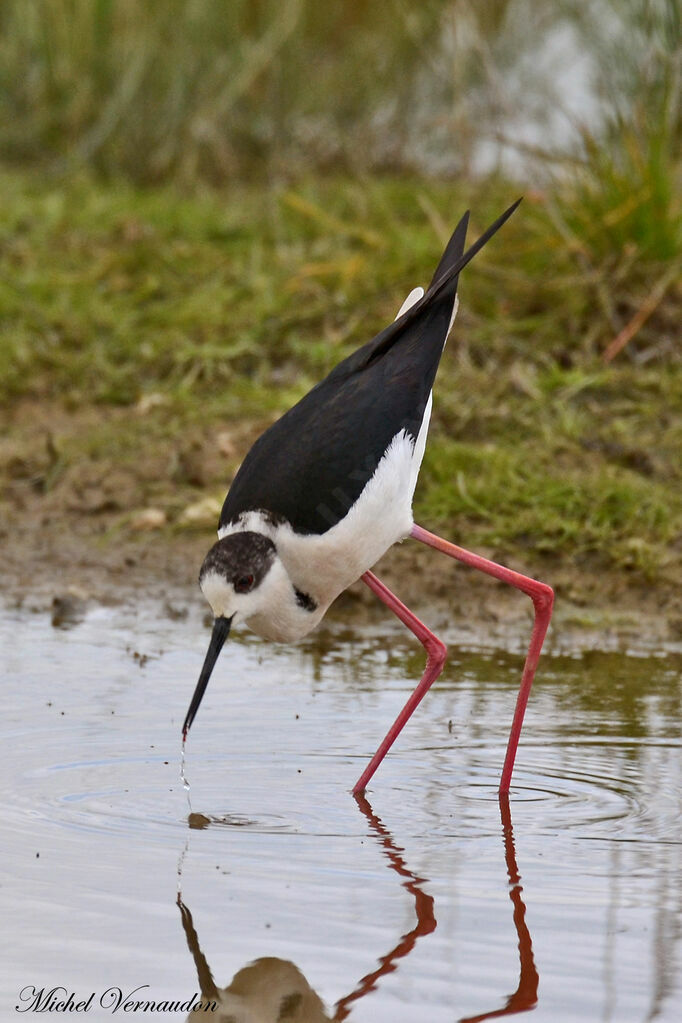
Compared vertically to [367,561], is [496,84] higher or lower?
higher

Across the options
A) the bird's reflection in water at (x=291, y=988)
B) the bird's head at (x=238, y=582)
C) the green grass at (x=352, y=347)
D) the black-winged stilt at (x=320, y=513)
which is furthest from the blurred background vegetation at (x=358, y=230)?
the bird's reflection in water at (x=291, y=988)

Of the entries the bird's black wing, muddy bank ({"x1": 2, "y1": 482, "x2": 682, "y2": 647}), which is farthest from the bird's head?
muddy bank ({"x1": 2, "y1": 482, "x2": 682, "y2": 647})

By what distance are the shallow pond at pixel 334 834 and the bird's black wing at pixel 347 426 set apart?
A: 2.02ft

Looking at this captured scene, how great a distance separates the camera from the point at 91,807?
3420mm

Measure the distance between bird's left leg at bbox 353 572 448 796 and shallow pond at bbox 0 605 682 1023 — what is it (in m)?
0.06

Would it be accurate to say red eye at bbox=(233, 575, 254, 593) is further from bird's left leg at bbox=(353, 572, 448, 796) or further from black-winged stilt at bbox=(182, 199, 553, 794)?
bird's left leg at bbox=(353, 572, 448, 796)

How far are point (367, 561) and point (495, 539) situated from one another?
1.54m

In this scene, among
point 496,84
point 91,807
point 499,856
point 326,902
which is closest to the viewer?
point 326,902

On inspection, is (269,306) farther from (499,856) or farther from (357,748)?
(499,856)

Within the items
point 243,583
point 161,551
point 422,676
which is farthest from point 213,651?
point 161,551

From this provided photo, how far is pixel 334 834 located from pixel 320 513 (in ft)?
2.60

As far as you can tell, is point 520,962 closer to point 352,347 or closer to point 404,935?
point 404,935

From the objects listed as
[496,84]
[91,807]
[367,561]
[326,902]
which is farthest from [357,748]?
[496,84]

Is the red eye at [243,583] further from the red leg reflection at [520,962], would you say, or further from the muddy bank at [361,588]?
the muddy bank at [361,588]
